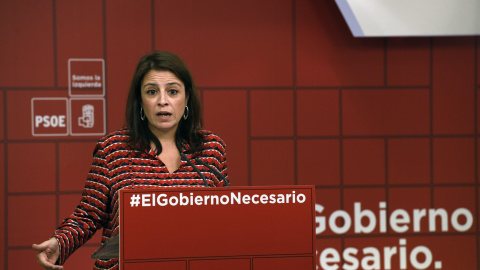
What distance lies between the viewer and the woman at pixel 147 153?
141cm

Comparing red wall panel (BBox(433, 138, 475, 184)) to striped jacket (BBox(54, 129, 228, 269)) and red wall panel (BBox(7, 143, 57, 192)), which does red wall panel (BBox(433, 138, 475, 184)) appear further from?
red wall panel (BBox(7, 143, 57, 192))

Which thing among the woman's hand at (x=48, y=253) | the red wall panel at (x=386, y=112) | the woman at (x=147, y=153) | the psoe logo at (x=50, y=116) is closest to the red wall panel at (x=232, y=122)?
the red wall panel at (x=386, y=112)

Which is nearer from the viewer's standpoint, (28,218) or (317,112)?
(28,218)

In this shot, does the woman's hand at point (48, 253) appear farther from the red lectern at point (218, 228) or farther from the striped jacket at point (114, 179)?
the red lectern at point (218, 228)

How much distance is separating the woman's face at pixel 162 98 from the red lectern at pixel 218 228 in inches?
17.1

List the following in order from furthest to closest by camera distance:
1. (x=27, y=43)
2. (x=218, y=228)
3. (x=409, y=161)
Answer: (x=409, y=161) → (x=27, y=43) → (x=218, y=228)

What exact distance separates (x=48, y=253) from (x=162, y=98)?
1.54 ft

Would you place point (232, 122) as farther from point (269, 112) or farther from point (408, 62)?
point (408, 62)

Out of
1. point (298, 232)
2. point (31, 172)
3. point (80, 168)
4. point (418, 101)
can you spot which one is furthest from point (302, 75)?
point (298, 232)

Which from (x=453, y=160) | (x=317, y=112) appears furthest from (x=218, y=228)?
(x=453, y=160)

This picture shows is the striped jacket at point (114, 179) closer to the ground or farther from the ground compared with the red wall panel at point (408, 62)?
closer to the ground

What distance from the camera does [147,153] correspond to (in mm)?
1448

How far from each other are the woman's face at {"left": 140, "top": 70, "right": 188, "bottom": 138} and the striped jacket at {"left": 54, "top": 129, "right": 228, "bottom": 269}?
9 cm

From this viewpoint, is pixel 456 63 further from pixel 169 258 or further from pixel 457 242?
pixel 169 258
